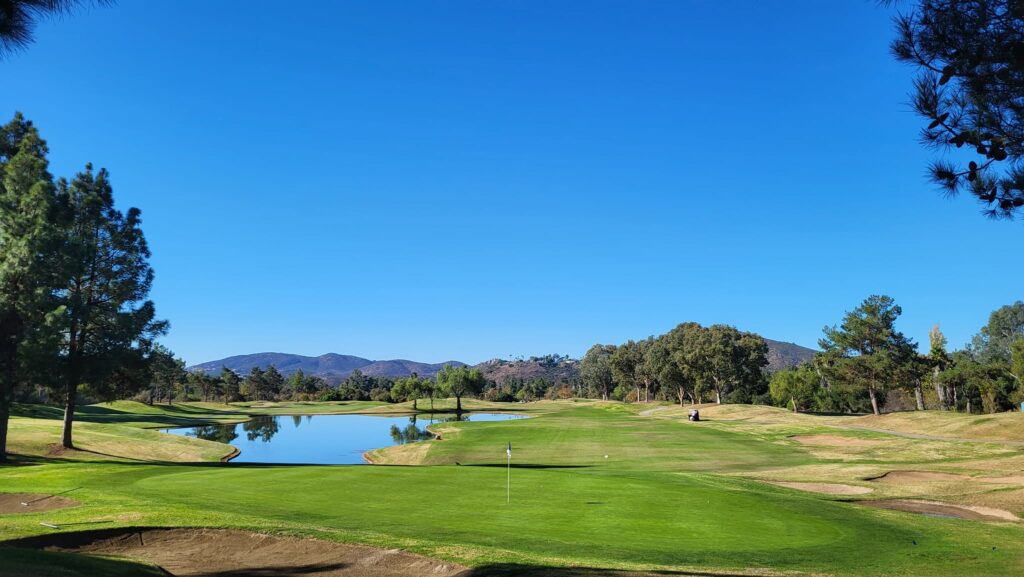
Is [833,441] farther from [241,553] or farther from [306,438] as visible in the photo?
[306,438]

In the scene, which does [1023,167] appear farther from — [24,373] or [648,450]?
[24,373]

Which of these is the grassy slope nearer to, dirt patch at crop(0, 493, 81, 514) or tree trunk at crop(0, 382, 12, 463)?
dirt patch at crop(0, 493, 81, 514)

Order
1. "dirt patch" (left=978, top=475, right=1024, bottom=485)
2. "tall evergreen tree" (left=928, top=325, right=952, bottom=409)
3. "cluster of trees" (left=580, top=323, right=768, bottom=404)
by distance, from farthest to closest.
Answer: "cluster of trees" (left=580, top=323, right=768, bottom=404)
"tall evergreen tree" (left=928, top=325, right=952, bottom=409)
"dirt patch" (left=978, top=475, right=1024, bottom=485)

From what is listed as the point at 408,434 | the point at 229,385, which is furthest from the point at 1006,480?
the point at 229,385

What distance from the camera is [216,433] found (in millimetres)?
73062

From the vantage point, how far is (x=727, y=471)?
3275 centimetres

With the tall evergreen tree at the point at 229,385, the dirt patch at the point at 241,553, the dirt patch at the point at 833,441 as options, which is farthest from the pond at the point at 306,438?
the tall evergreen tree at the point at 229,385

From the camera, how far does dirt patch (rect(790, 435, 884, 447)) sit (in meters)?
41.9

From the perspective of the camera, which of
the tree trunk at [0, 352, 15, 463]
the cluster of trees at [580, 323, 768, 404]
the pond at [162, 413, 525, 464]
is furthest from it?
the cluster of trees at [580, 323, 768, 404]

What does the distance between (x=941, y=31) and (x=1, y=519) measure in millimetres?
23933

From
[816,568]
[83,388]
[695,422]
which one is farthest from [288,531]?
[695,422]

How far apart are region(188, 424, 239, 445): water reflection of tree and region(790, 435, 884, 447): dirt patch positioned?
5556 cm

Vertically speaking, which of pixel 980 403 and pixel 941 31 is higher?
pixel 941 31

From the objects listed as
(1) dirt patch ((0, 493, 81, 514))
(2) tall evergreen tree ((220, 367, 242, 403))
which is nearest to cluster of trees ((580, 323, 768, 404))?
(1) dirt patch ((0, 493, 81, 514))
